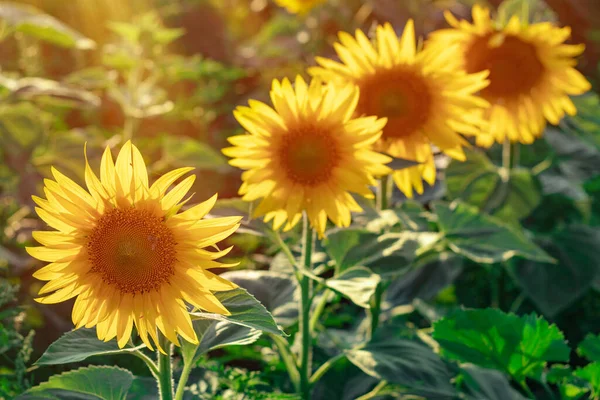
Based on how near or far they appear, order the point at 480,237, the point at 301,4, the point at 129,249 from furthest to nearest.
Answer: the point at 301,4
the point at 480,237
the point at 129,249

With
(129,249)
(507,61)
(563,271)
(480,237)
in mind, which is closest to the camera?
(129,249)

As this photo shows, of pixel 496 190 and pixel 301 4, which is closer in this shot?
pixel 496 190

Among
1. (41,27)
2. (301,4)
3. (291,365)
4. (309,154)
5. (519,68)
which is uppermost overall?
(301,4)

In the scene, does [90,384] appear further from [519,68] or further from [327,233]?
[519,68]

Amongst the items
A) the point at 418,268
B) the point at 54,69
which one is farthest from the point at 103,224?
the point at 54,69

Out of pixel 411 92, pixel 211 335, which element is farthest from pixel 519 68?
pixel 211 335

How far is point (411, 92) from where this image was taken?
1378mm

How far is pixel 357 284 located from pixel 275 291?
0.21 metres

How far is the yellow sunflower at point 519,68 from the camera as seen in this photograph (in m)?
1.65

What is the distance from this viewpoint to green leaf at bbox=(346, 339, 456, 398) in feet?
3.95

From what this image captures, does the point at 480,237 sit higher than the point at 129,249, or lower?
lower

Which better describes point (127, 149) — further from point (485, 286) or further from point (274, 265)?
point (485, 286)

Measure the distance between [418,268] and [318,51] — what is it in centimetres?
121

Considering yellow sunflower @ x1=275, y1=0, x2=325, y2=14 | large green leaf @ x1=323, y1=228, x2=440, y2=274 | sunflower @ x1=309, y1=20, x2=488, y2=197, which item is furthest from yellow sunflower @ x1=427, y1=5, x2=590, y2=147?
yellow sunflower @ x1=275, y1=0, x2=325, y2=14
